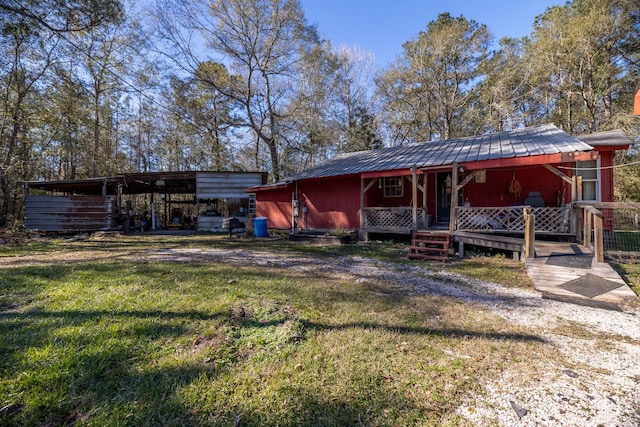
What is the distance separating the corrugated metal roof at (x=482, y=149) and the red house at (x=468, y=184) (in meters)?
0.02

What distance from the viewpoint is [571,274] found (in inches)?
186

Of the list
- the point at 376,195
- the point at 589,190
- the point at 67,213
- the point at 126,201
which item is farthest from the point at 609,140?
the point at 67,213

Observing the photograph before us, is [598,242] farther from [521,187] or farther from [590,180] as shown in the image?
[590,180]

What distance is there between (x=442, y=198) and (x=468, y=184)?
105 centimetres

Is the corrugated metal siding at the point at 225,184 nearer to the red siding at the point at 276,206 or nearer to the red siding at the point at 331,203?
the red siding at the point at 276,206

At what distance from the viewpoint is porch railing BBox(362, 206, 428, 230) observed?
29.5ft

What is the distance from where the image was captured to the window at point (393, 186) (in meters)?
11.1

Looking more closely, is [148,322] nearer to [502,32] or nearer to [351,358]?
[351,358]

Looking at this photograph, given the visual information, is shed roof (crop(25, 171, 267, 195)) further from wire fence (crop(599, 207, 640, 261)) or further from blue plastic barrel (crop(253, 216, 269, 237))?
wire fence (crop(599, 207, 640, 261))

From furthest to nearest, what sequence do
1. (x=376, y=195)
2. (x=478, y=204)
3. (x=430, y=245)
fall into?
1. (x=376, y=195)
2. (x=478, y=204)
3. (x=430, y=245)

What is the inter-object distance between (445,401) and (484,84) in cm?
2170

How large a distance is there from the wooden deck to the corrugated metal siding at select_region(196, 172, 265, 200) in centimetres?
1299

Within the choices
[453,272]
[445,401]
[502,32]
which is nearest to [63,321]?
[445,401]

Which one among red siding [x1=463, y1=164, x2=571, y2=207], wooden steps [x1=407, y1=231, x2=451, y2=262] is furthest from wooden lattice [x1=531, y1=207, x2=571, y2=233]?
wooden steps [x1=407, y1=231, x2=451, y2=262]
